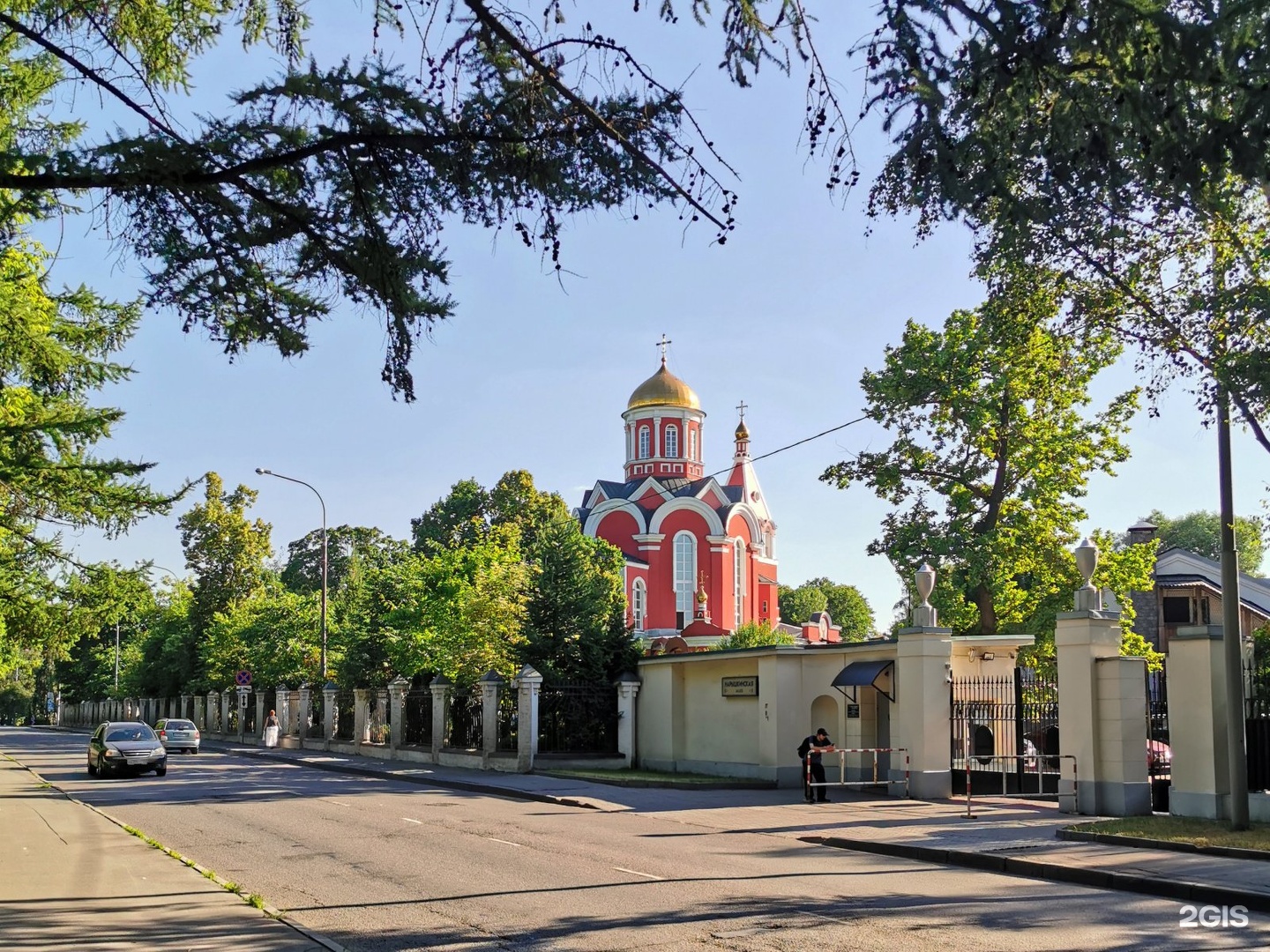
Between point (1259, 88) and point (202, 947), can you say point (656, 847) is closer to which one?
point (202, 947)

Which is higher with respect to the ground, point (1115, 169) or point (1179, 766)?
point (1115, 169)

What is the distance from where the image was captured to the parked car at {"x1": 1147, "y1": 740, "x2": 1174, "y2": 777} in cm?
2053

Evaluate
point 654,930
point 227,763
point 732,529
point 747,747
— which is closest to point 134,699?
point 732,529

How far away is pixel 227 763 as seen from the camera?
3803 cm

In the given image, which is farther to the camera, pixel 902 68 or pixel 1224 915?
pixel 1224 915

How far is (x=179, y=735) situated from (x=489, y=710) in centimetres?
1827

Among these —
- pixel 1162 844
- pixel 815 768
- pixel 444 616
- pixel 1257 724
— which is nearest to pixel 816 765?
pixel 815 768

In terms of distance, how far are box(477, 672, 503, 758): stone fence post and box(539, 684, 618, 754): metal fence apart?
48.0 inches

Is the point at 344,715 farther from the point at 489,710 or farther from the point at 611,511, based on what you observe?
the point at 611,511

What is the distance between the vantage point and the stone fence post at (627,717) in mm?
32594

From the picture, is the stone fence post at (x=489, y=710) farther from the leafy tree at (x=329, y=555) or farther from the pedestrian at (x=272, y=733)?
the leafy tree at (x=329, y=555)

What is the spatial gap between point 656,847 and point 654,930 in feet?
20.7

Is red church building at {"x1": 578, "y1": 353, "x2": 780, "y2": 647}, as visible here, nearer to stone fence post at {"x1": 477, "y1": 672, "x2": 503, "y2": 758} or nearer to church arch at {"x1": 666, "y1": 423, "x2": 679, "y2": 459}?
church arch at {"x1": 666, "y1": 423, "x2": 679, "y2": 459}

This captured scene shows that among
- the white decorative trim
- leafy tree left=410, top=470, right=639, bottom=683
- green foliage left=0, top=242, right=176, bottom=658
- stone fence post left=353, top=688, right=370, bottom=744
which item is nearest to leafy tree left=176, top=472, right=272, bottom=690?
the white decorative trim
